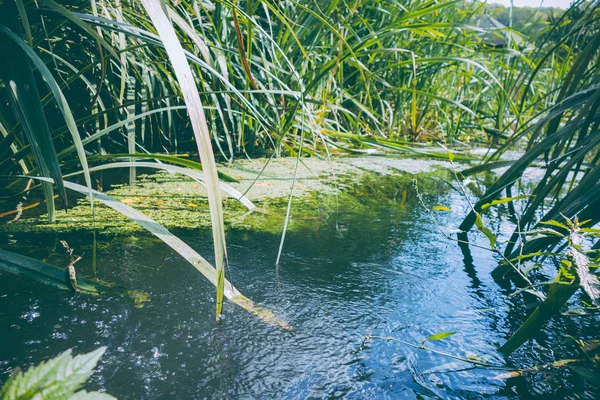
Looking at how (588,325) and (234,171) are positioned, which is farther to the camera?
(234,171)

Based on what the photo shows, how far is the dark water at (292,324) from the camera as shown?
2.12ft

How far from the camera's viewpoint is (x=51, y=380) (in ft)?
0.98

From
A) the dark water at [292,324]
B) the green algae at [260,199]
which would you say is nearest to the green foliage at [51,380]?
the dark water at [292,324]

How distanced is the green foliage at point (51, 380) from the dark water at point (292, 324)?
320 mm

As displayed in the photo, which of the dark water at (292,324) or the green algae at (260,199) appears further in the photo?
the green algae at (260,199)

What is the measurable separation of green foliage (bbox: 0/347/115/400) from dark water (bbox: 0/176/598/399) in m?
0.32

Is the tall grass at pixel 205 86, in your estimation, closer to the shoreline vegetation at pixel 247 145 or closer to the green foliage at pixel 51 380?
the shoreline vegetation at pixel 247 145

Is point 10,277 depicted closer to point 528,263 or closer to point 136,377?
point 136,377

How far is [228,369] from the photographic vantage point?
0.66 metres

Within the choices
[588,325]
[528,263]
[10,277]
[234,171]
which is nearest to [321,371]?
[528,263]

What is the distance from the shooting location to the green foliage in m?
0.30

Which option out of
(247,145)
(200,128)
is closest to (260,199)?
(247,145)

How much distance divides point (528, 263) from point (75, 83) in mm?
1609

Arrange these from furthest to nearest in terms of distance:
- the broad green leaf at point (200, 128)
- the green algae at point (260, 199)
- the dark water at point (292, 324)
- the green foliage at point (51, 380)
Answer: the green algae at point (260, 199) → the dark water at point (292, 324) → the broad green leaf at point (200, 128) → the green foliage at point (51, 380)
